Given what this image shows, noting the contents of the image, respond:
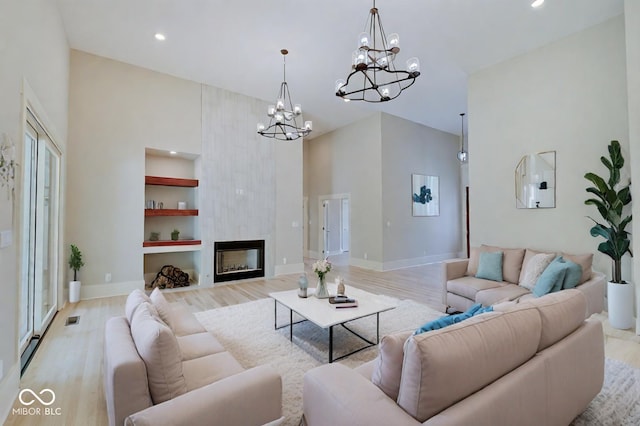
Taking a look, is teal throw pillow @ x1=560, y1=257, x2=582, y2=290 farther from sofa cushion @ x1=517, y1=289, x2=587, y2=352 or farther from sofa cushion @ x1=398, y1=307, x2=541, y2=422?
sofa cushion @ x1=398, y1=307, x2=541, y2=422

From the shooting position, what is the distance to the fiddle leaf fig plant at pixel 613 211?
3508 millimetres

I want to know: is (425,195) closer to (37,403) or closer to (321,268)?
(321,268)

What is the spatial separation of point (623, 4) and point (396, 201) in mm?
5029

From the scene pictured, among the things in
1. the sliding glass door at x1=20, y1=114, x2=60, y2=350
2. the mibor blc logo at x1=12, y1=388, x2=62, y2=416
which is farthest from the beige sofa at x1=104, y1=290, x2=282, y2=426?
the sliding glass door at x1=20, y1=114, x2=60, y2=350

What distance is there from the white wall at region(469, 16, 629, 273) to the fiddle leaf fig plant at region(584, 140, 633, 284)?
0.99 feet

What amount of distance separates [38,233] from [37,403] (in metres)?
2.28

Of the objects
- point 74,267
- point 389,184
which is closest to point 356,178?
point 389,184

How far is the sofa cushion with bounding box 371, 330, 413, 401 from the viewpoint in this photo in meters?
1.24

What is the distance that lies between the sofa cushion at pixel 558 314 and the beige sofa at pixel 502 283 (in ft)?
5.28

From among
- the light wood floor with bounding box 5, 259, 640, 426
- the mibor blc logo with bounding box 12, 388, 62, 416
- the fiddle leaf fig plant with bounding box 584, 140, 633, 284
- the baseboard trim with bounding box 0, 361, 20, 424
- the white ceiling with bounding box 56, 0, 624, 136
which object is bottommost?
the mibor blc logo with bounding box 12, 388, 62, 416

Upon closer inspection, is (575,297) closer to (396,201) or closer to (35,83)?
(35,83)

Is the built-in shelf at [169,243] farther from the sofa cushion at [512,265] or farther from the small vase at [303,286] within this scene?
the sofa cushion at [512,265]

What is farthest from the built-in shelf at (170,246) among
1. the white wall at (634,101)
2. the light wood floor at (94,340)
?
the white wall at (634,101)

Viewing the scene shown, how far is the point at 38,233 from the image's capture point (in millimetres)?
3578
